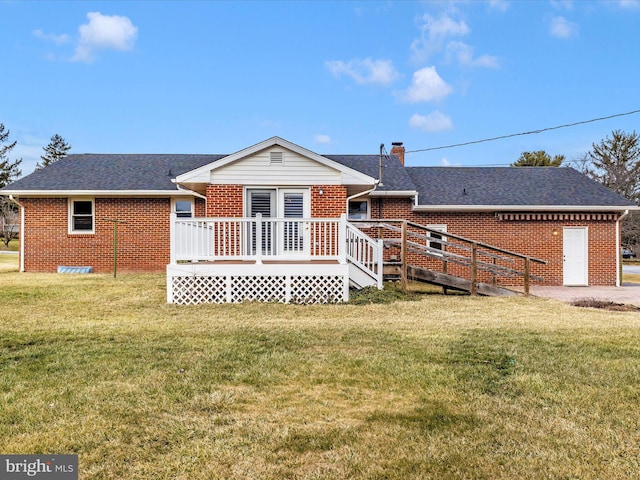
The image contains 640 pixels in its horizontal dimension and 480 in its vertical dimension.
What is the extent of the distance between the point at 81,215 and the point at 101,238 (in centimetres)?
116

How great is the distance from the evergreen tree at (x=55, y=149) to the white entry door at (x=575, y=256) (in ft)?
214

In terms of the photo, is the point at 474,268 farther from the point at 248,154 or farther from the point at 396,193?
the point at 248,154

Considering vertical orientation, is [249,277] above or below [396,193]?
below

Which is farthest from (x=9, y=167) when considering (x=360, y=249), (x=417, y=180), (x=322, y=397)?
(x=322, y=397)

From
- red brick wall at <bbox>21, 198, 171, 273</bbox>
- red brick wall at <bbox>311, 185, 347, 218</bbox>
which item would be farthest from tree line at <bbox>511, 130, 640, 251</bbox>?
red brick wall at <bbox>21, 198, 171, 273</bbox>

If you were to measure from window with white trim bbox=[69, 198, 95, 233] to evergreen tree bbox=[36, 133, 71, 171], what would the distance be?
53.5 m

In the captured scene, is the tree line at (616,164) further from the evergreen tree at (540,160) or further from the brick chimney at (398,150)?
the brick chimney at (398,150)

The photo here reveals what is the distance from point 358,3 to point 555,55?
37.5 ft

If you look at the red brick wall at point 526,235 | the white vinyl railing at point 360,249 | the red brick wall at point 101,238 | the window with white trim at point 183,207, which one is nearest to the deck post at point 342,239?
the white vinyl railing at point 360,249

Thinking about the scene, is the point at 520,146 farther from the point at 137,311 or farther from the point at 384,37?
the point at 137,311

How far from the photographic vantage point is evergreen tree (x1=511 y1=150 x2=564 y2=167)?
3928 centimetres

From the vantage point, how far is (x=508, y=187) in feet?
56.6

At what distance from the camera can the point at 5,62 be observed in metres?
23.0

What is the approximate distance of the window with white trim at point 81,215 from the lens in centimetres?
1620
